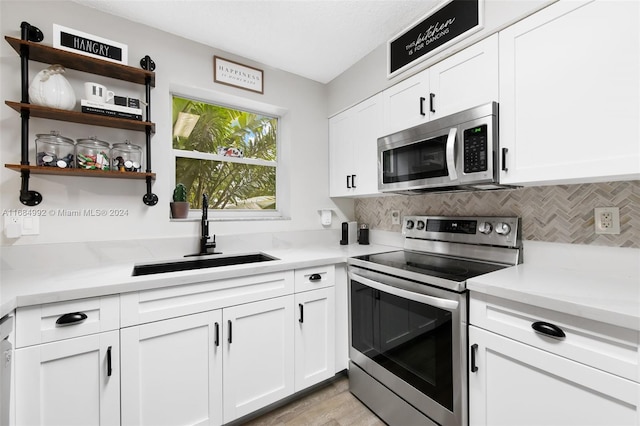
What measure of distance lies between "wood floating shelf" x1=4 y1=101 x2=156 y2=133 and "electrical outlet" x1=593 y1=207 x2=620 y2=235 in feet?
7.91

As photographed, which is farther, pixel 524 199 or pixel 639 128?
pixel 524 199

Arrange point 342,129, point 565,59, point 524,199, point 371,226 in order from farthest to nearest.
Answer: point 371,226 < point 342,129 < point 524,199 < point 565,59

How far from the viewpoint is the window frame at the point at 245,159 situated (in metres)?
2.05

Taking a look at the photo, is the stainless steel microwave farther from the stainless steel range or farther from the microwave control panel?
the stainless steel range

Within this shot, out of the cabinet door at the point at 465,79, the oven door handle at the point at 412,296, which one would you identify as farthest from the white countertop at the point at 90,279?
the cabinet door at the point at 465,79

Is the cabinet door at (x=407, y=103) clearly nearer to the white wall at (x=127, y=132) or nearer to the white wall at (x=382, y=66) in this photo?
the white wall at (x=382, y=66)

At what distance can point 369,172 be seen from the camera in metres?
2.11

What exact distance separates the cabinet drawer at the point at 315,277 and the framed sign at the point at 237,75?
1.49m

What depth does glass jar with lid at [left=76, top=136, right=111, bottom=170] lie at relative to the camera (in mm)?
1522

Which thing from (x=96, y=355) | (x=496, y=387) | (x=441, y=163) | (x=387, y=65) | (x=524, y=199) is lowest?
(x=496, y=387)

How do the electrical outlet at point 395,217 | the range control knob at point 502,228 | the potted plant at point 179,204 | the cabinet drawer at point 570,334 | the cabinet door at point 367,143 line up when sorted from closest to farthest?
the cabinet drawer at point 570,334 < the range control knob at point 502,228 < the potted plant at point 179,204 < the cabinet door at point 367,143 < the electrical outlet at point 395,217

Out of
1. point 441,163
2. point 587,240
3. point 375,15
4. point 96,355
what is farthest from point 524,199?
point 96,355

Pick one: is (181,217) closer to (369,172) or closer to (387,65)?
(369,172)

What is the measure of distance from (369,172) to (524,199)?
98 cm
